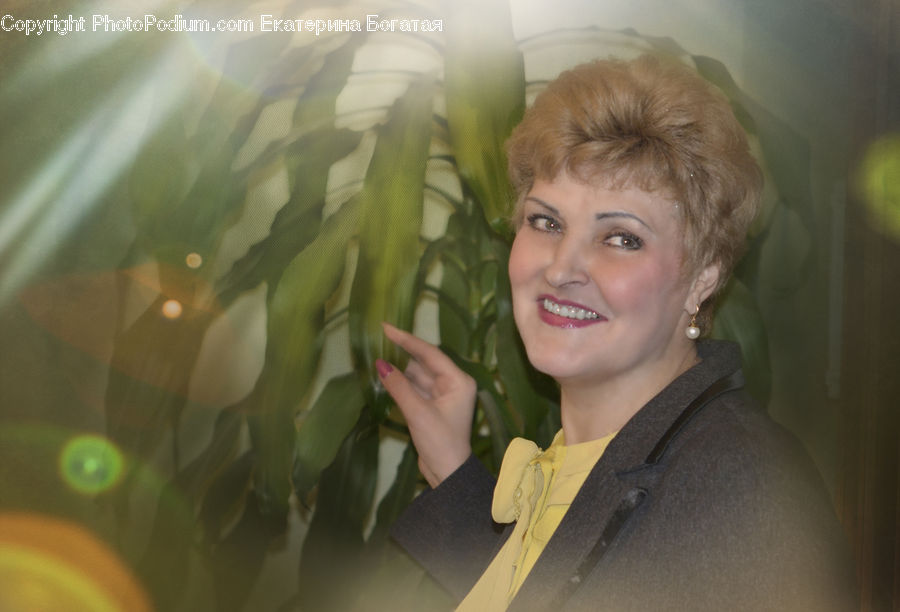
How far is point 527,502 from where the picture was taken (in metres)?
0.95

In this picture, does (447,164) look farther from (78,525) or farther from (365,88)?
(78,525)

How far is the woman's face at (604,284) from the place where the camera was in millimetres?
836

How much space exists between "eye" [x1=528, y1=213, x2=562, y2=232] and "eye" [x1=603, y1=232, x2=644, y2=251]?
7 centimetres

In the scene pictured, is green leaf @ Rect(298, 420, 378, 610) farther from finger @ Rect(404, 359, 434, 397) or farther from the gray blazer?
the gray blazer

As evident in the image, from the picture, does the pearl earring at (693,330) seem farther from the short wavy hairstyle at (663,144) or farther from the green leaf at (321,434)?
the green leaf at (321,434)

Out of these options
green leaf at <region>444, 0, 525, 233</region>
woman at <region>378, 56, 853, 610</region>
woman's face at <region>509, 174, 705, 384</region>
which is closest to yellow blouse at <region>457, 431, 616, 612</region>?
woman at <region>378, 56, 853, 610</region>

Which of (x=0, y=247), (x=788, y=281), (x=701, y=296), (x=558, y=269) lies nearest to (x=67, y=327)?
(x=0, y=247)

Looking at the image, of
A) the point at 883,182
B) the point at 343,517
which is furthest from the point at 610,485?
the point at 883,182

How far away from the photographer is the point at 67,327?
1.55 metres

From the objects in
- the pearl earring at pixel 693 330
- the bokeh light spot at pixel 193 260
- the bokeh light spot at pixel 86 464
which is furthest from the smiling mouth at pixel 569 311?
the bokeh light spot at pixel 86 464

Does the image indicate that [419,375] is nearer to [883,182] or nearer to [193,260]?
[193,260]

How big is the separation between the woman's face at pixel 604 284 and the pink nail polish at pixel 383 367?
0.93 ft

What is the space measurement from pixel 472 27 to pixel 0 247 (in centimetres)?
96

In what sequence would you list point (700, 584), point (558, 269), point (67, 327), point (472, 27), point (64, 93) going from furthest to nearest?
point (67, 327) < point (64, 93) < point (472, 27) < point (558, 269) < point (700, 584)
